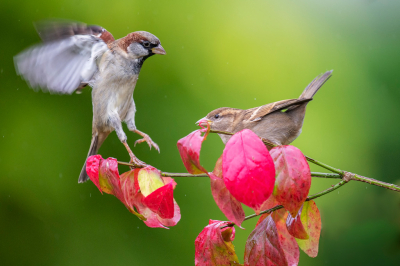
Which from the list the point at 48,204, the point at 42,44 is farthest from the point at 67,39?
the point at 48,204

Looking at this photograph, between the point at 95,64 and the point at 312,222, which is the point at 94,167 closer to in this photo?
the point at 312,222

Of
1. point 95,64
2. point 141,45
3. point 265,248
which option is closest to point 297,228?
point 265,248

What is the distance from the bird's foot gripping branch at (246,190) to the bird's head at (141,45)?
665 mm

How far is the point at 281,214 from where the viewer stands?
73 centimetres

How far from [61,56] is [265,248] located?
3.12ft

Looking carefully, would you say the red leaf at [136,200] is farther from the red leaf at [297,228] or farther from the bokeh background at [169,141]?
the bokeh background at [169,141]

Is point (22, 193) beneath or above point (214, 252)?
beneath

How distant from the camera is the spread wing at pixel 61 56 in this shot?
1.17m

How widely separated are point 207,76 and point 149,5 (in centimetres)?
55

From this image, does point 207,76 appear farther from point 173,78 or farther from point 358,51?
point 358,51

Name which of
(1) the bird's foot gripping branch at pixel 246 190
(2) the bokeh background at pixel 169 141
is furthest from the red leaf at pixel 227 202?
(2) the bokeh background at pixel 169 141

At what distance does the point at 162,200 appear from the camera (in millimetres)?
632

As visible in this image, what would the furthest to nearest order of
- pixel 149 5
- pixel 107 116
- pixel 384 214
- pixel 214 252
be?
pixel 149 5
pixel 384 214
pixel 107 116
pixel 214 252

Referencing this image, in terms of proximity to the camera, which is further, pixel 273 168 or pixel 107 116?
pixel 107 116
